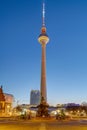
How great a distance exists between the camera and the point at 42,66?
302 ft

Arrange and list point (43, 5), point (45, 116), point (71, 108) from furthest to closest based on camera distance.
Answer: point (71, 108)
point (43, 5)
point (45, 116)

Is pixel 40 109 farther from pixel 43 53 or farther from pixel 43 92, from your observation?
pixel 43 53

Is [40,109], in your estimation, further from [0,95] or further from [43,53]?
[43,53]

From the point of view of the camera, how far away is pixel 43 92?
90.8 m

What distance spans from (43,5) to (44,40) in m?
28.5

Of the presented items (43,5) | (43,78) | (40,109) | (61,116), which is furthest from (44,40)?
(61,116)

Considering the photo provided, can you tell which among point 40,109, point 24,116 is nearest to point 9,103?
point 40,109

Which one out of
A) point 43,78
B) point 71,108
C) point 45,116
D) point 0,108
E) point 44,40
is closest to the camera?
point 45,116

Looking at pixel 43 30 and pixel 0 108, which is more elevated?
pixel 43 30

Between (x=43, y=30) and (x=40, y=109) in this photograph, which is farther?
(x=43, y=30)

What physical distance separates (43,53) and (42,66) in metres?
5.74

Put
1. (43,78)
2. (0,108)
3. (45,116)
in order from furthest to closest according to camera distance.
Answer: (43,78) < (0,108) < (45,116)

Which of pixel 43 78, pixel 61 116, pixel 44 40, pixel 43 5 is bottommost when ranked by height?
pixel 61 116

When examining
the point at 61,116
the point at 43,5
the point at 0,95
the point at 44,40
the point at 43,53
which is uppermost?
the point at 43,5
